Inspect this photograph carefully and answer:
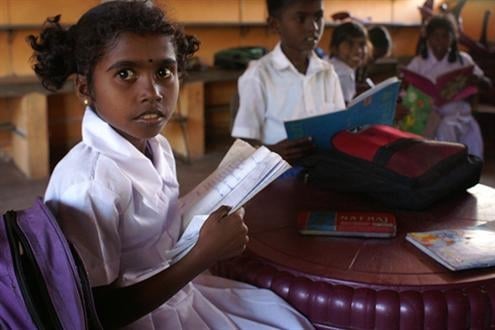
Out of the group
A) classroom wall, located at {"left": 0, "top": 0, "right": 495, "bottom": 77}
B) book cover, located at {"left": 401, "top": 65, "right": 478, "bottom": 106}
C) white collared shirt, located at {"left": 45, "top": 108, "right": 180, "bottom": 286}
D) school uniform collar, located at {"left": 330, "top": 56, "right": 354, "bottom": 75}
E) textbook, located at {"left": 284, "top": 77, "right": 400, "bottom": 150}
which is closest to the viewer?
white collared shirt, located at {"left": 45, "top": 108, "right": 180, "bottom": 286}

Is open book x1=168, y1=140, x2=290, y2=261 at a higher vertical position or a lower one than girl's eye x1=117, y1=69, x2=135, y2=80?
lower

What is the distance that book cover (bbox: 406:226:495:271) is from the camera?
1074 mm

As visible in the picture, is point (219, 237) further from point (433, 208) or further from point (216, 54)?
point (216, 54)

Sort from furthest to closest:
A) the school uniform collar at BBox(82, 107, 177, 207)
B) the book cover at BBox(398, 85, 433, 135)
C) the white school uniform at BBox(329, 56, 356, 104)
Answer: the book cover at BBox(398, 85, 433, 135)
the white school uniform at BBox(329, 56, 356, 104)
the school uniform collar at BBox(82, 107, 177, 207)

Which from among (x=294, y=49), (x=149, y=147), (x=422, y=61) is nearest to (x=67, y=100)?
(x=422, y=61)

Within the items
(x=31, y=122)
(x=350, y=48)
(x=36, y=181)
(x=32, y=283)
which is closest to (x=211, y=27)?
(x=31, y=122)

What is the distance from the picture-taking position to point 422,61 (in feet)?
12.8

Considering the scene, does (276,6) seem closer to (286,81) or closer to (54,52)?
(286,81)

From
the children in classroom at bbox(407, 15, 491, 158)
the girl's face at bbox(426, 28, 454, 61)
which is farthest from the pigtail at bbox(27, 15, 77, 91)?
the girl's face at bbox(426, 28, 454, 61)

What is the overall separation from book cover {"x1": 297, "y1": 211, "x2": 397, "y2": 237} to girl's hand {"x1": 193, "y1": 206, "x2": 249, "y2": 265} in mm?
231

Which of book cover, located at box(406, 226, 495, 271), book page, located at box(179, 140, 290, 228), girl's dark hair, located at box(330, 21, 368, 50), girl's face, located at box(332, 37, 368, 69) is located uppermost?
girl's dark hair, located at box(330, 21, 368, 50)

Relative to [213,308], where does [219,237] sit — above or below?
above

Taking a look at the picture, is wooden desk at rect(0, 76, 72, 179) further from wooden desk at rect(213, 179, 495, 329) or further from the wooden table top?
wooden desk at rect(213, 179, 495, 329)

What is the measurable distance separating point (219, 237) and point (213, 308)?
159 mm
